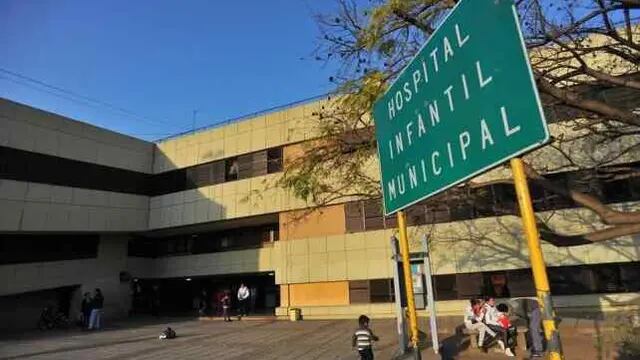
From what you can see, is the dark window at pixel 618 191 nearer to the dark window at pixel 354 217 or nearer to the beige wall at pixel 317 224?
the dark window at pixel 354 217

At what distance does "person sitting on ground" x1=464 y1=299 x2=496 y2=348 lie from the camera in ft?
43.1

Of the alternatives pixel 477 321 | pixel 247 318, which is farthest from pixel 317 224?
pixel 477 321

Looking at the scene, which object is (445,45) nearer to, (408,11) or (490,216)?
(408,11)

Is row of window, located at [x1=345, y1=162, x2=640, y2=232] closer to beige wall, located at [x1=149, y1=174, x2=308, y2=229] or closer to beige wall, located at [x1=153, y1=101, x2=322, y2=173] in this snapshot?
beige wall, located at [x1=149, y1=174, x2=308, y2=229]

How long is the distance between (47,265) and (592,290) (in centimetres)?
2481

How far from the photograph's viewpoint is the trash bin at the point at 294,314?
2359 centimetres

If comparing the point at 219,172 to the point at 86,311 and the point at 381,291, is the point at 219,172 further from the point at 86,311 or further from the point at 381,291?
the point at 381,291

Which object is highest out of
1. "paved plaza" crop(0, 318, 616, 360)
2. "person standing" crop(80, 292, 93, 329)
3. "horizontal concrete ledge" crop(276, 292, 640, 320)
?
"person standing" crop(80, 292, 93, 329)

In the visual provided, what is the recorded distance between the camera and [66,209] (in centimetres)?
2566

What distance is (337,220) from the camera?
951 inches

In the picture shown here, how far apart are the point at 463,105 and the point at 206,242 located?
94.3 ft

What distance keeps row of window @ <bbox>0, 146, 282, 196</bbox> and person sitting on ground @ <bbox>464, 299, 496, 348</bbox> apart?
14.0 meters

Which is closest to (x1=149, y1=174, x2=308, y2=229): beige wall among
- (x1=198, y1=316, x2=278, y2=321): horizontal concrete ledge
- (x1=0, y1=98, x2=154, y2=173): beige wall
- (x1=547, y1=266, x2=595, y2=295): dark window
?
(x1=0, y1=98, x2=154, y2=173): beige wall

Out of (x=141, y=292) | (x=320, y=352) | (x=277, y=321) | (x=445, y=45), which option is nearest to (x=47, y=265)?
(x=141, y=292)
